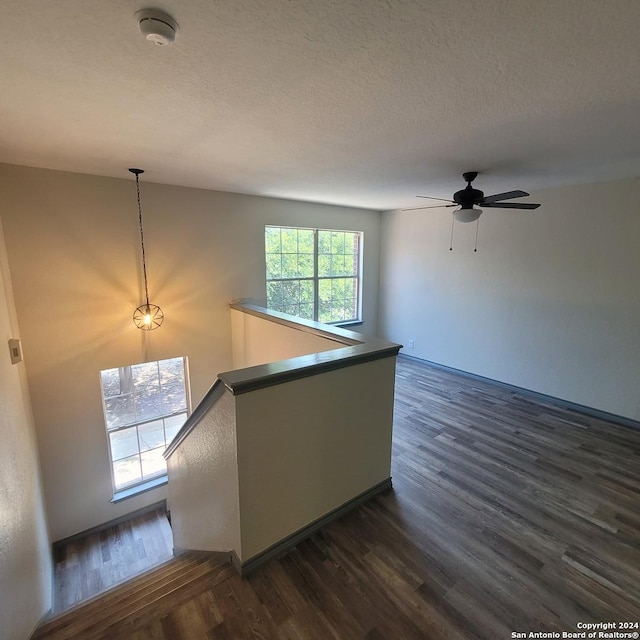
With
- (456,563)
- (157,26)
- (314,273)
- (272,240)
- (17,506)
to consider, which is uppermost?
(157,26)

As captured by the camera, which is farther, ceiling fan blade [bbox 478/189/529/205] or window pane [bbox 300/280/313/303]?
window pane [bbox 300/280/313/303]

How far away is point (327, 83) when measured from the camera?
4.93 ft

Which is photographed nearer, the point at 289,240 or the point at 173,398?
the point at 173,398

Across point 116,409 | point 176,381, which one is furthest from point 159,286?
point 116,409

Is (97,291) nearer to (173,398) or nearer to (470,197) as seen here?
(173,398)

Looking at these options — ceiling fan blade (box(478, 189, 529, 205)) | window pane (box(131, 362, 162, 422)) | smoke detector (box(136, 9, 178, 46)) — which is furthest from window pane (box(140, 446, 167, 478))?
ceiling fan blade (box(478, 189, 529, 205))

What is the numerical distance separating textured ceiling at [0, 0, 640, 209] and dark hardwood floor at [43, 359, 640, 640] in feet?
8.04

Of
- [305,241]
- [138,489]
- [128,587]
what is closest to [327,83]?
[128,587]

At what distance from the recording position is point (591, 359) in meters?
3.76

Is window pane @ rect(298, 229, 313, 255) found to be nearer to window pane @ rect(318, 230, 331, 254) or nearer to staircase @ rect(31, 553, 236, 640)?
window pane @ rect(318, 230, 331, 254)

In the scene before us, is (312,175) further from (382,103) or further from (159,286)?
(159,286)

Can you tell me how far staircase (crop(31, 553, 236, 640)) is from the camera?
1494mm

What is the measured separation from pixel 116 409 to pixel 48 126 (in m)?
2.94

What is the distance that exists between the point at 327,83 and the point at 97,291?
3.21 m
